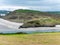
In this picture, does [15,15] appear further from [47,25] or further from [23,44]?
[23,44]

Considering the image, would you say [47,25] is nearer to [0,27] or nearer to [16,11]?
[0,27]

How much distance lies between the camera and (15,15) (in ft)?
147

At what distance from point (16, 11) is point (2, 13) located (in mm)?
3104

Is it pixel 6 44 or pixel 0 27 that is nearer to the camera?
pixel 6 44

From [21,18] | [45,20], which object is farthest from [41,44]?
[21,18]

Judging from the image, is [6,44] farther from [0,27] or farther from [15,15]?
[15,15]

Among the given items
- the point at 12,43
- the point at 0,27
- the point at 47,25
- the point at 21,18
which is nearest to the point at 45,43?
the point at 12,43

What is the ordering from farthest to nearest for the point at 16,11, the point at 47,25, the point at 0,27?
the point at 16,11 < the point at 47,25 < the point at 0,27

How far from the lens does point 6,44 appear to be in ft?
52.1

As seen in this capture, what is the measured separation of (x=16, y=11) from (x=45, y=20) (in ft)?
33.0

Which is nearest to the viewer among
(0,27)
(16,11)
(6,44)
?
(6,44)

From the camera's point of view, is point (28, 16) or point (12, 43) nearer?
point (12, 43)

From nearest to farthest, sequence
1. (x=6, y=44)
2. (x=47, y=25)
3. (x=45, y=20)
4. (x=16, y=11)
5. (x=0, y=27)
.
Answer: (x=6, y=44) < (x=0, y=27) < (x=47, y=25) < (x=45, y=20) < (x=16, y=11)

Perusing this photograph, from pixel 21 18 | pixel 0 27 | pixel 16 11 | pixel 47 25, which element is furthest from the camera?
pixel 16 11
